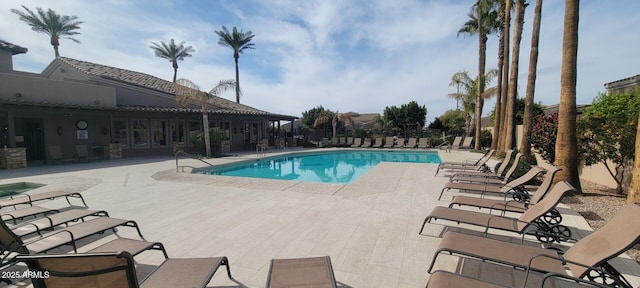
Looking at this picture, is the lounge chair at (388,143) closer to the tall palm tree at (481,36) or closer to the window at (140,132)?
the tall palm tree at (481,36)

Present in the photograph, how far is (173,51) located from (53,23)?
1031 cm

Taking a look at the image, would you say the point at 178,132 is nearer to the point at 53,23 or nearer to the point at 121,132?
the point at 121,132

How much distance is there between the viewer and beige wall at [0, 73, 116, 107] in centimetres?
1320

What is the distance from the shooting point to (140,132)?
1767cm

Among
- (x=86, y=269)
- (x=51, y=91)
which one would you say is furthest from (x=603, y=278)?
(x=51, y=91)

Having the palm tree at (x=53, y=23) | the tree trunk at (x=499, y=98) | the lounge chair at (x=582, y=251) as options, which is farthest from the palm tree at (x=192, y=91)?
the palm tree at (x=53, y=23)

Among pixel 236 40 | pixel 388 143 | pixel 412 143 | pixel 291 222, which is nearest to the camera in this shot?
pixel 291 222

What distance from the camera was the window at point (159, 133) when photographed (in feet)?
59.4

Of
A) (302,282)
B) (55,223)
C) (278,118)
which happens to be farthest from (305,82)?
(302,282)

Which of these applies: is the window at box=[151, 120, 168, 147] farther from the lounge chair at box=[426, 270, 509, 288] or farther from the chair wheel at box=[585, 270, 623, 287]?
the chair wheel at box=[585, 270, 623, 287]

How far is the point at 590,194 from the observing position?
6516 mm

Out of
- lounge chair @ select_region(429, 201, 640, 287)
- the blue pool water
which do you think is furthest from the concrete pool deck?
the blue pool water

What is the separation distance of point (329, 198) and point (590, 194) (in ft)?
19.6

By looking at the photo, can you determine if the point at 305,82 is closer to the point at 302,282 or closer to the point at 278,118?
the point at 278,118
